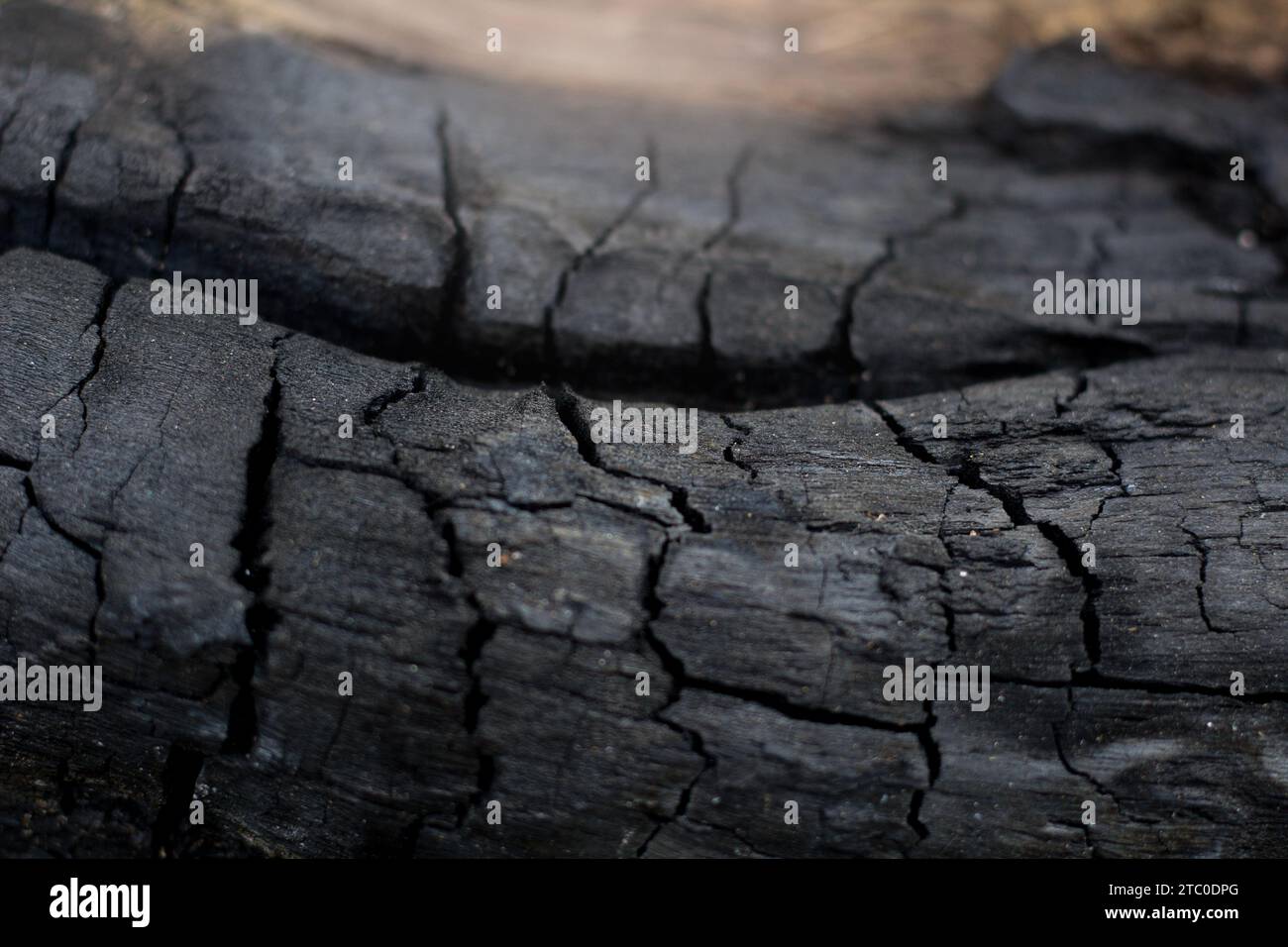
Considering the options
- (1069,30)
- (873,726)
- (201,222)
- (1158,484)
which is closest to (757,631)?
(873,726)

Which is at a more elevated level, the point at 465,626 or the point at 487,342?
the point at 487,342

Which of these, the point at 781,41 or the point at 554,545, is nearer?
the point at 554,545

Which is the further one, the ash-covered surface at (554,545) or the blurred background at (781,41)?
the blurred background at (781,41)

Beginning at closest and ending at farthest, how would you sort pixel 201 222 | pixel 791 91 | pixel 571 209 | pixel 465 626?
pixel 465 626
pixel 201 222
pixel 571 209
pixel 791 91

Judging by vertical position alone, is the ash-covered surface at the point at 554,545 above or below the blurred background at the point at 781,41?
below

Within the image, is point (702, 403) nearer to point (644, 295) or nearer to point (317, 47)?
point (644, 295)
